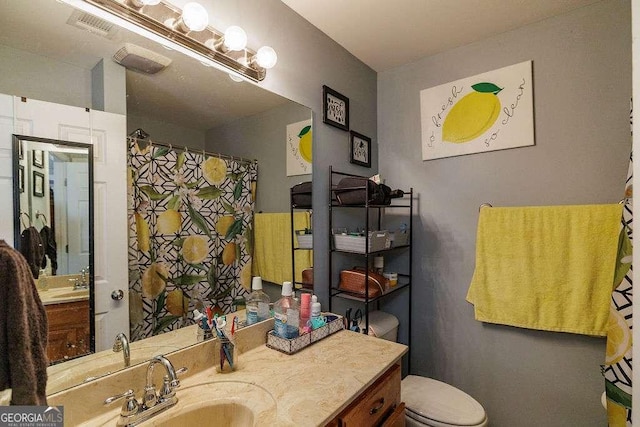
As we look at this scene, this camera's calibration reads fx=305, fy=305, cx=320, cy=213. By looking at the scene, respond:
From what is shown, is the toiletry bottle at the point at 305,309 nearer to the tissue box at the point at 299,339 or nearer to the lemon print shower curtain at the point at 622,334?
the tissue box at the point at 299,339

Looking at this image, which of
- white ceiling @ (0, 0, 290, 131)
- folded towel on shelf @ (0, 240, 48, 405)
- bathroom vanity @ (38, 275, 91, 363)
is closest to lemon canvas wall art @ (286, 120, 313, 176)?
white ceiling @ (0, 0, 290, 131)

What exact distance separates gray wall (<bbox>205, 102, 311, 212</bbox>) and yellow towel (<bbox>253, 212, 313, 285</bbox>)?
2.2 inches

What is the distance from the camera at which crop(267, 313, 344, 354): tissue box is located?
1141 millimetres

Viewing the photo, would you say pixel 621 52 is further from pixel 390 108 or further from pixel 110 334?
pixel 110 334

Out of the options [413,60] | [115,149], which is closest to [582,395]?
[413,60]

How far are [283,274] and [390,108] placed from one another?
1317mm

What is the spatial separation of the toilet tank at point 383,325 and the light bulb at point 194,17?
5.05 feet

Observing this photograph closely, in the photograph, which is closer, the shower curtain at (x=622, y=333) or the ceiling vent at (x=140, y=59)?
the ceiling vent at (x=140, y=59)

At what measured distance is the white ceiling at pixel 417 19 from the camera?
1421mm

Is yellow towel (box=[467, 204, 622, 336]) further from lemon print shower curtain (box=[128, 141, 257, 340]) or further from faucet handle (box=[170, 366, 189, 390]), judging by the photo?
faucet handle (box=[170, 366, 189, 390])

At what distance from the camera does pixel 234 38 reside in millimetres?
1108

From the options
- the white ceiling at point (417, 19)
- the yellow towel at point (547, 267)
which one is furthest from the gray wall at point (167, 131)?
the yellow towel at point (547, 267)

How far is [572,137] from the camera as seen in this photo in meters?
1.48

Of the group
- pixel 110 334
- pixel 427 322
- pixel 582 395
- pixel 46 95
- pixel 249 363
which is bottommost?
pixel 582 395
